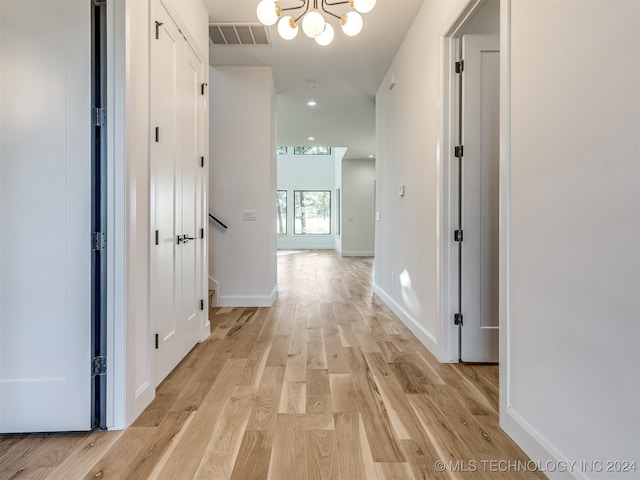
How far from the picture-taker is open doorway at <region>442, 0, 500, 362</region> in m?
2.39

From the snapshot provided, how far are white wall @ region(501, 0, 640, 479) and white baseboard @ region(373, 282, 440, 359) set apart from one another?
1.00 meters

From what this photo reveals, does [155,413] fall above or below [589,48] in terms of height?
below

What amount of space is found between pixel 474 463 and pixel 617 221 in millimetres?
1071

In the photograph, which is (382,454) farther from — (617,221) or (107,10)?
(107,10)

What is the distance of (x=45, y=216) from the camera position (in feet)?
5.22

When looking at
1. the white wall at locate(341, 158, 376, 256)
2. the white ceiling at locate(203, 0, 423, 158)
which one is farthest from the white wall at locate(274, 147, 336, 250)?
the white ceiling at locate(203, 0, 423, 158)

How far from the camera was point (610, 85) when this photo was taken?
1025mm

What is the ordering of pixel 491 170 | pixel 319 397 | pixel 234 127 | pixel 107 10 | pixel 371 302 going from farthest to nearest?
pixel 371 302 → pixel 234 127 → pixel 491 170 → pixel 319 397 → pixel 107 10

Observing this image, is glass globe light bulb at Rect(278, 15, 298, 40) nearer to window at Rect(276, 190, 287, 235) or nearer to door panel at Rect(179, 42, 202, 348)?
door panel at Rect(179, 42, 202, 348)

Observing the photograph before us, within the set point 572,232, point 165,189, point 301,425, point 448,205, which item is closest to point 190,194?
point 165,189

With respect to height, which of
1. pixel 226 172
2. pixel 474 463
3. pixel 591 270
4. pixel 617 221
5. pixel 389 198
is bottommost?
pixel 474 463

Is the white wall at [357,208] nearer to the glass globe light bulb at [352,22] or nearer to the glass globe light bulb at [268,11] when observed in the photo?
the glass globe light bulb at [352,22]

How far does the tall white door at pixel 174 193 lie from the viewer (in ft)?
6.63

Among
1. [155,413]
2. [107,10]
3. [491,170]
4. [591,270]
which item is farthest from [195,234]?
[591,270]
